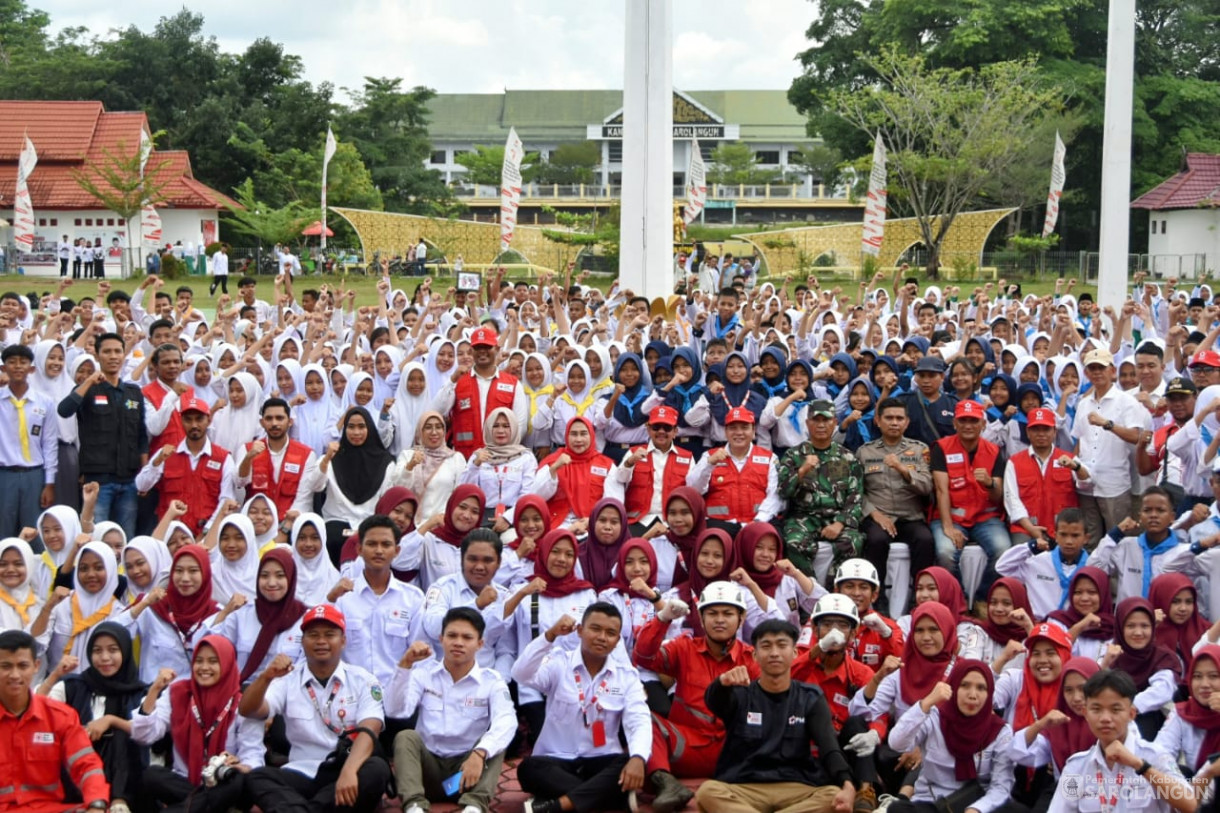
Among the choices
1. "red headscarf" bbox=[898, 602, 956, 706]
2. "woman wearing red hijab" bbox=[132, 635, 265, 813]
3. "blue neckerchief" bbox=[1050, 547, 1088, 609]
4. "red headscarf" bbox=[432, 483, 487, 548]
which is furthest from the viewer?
"red headscarf" bbox=[432, 483, 487, 548]

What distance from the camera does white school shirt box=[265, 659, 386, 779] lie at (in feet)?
20.6

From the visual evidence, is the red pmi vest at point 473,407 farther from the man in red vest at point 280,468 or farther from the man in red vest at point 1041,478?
the man in red vest at point 1041,478

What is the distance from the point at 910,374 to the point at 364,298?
59.1 ft

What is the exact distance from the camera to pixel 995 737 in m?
6.16

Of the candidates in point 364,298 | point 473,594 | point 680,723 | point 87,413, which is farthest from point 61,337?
point 364,298

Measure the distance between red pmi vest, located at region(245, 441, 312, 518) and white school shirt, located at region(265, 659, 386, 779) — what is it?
2.55 meters

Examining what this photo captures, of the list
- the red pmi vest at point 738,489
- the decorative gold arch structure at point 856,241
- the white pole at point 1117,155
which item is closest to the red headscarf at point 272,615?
the red pmi vest at point 738,489

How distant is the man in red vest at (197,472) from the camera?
8703 mm

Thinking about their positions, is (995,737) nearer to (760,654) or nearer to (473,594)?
(760,654)

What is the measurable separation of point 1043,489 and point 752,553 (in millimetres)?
2419

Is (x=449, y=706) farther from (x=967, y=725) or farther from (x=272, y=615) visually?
(x=967, y=725)

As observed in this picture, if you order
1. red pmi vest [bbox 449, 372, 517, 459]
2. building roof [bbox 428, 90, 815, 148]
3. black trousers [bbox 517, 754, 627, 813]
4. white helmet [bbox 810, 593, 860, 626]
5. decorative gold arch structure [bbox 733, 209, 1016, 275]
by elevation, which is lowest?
black trousers [bbox 517, 754, 627, 813]

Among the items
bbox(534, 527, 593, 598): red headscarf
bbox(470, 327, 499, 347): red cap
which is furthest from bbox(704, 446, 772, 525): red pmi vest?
bbox(470, 327, 499, 347): red cap

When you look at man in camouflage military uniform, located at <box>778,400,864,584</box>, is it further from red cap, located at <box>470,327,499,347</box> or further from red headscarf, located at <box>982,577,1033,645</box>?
red cap, located at <box>470,327,499,347</box>
